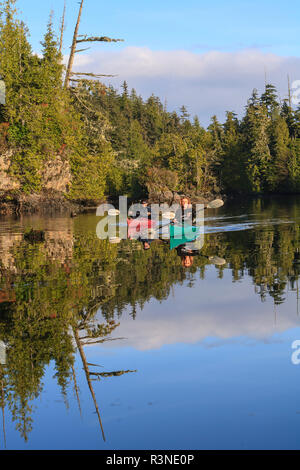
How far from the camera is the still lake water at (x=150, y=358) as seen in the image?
499cm

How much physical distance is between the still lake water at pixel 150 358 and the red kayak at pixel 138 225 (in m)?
9.65

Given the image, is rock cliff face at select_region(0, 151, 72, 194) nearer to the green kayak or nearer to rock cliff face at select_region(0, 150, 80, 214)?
rock cliff face at select_region(0, 150, 80, 214)

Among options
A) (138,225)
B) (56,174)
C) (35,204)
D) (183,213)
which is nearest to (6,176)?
(35,204)

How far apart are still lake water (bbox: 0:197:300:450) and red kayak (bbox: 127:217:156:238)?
31.6 feet

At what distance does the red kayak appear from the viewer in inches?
944

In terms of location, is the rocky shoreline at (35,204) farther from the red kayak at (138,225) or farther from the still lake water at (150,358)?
the still lake water at (150,358)

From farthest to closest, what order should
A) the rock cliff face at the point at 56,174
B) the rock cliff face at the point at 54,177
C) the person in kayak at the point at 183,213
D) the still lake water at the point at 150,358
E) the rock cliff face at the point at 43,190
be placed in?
the rock cliff face at the point at 56,174, the rock cliff face at the point at 54,177, the rock cliff face at the point at 43,190, the person in kayak at the point at 183,213, the still lake water at the point at 150,358

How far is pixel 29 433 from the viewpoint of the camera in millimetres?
5043

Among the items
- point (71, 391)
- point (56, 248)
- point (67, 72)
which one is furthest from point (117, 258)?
point (67, 72)

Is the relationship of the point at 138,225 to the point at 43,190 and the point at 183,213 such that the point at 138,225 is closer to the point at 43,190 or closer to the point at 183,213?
the point at 183,213

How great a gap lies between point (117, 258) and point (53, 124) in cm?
3186

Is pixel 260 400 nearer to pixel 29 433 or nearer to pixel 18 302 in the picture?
pixel 29 433

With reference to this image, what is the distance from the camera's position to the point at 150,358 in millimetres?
7031

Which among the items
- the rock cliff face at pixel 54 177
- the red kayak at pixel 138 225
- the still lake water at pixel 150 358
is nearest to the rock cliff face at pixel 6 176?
the rock cliff face at pixel 54 177
